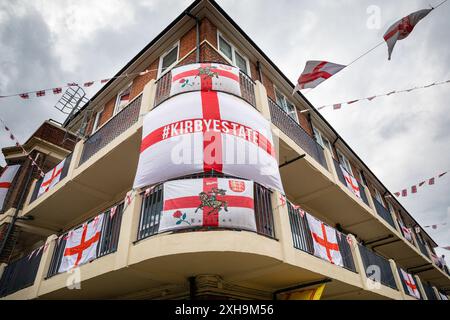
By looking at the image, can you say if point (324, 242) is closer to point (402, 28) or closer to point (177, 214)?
point (177, 214)

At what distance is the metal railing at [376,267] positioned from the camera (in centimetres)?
836

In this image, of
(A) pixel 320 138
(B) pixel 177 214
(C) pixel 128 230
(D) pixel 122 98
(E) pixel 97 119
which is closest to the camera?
(B) pixel 177 214

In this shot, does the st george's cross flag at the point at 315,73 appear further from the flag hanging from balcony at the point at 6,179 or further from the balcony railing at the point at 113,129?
the flag hanging from balcony at the point at 6,179

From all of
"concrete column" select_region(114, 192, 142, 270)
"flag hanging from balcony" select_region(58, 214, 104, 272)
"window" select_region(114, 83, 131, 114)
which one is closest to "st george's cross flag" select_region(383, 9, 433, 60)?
"concrete column" select_region(114, 192, 142, 270)

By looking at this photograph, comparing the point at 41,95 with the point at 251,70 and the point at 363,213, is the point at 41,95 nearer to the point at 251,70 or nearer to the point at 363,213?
the point at 251,70

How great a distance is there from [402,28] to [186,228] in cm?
618

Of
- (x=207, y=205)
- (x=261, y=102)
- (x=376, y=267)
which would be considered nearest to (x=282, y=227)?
(x=207, y=205)

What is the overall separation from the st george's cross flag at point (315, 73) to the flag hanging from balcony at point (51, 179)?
808 cm

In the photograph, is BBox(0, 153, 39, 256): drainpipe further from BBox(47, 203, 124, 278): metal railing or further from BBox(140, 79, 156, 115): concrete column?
BBox(140, 79, 156, 115): concrete column

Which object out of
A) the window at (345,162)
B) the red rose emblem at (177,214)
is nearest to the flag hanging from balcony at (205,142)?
the red rose emblem at (177,214)

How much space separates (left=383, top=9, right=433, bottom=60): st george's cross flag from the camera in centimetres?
599

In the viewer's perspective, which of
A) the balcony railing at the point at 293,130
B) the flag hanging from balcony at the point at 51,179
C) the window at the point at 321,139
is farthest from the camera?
the window at the point at 321,139

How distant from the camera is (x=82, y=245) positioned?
662 centimetres
